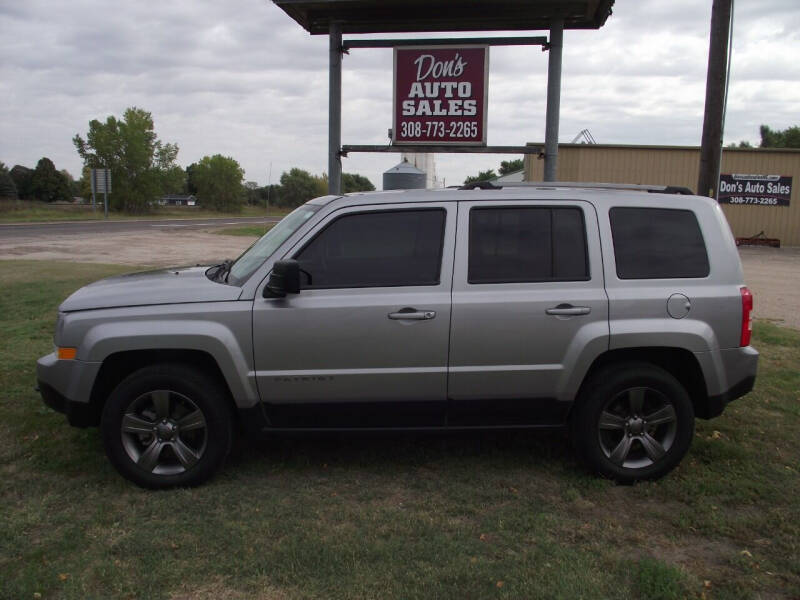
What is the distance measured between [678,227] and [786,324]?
6.66 m

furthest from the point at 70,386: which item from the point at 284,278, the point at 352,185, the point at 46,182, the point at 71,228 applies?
the point at 46,182

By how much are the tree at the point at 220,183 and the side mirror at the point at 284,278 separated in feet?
266

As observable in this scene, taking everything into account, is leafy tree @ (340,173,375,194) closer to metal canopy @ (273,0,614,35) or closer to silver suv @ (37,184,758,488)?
metal canopy @ (273,0,614,35)

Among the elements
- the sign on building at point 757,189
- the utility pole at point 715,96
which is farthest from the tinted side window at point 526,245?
the sign on building at point 757,189

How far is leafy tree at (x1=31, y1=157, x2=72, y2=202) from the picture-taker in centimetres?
8738

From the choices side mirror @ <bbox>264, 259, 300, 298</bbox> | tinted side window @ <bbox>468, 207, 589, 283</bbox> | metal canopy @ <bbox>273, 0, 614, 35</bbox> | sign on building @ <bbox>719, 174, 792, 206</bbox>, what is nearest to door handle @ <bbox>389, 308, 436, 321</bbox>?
tinted side window @ <bbox>468, 207, 589, 283</bbox>

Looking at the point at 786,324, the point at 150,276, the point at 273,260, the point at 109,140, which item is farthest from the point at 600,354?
the point at 109,140

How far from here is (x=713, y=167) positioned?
7.93 metres

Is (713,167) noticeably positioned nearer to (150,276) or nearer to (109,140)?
(150,276)

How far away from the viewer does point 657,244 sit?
14.3 ft

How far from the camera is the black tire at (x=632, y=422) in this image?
4.25m

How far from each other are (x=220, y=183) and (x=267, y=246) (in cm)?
8290

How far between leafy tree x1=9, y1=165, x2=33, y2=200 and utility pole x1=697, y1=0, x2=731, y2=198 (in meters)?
93.3

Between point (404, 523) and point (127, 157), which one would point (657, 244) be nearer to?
point (404, 523)
